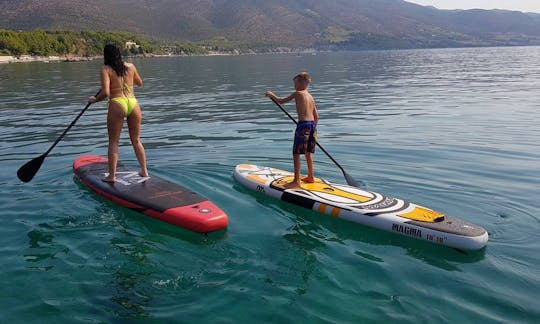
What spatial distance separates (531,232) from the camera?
6785mm

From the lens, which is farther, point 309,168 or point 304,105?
point 309,168

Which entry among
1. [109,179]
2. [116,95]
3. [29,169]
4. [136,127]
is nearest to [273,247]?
[136,127]

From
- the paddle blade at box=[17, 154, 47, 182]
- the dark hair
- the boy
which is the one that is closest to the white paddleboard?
the boy

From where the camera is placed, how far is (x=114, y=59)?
7828 mm

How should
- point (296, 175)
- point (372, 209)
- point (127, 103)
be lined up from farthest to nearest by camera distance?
point (296, 175), point (127, 103), point (372, 209)

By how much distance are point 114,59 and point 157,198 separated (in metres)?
2.56

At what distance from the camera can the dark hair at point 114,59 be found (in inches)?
305

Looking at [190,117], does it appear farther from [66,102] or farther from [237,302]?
[237,302]

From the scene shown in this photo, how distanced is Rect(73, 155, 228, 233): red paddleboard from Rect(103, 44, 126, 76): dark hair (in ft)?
Result: 6.85

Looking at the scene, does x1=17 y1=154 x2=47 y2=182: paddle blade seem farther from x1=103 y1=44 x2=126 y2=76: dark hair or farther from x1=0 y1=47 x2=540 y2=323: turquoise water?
x1=103 y1=44 x2=126 y2=76: dark hair

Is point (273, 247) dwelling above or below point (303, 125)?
below

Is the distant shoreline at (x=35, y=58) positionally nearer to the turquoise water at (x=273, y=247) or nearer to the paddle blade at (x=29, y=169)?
the turquoise water at (x=273, y=247)

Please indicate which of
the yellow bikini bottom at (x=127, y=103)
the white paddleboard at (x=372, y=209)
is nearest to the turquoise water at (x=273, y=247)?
the white paddleboard at (x=372, y=209)

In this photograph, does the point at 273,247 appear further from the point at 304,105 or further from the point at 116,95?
the point at 116,95
